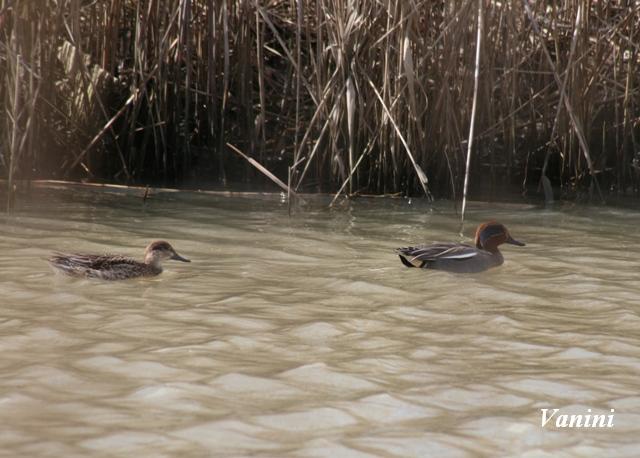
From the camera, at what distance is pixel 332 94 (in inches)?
357

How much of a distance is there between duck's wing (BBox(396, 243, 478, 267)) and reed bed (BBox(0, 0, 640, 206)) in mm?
1370

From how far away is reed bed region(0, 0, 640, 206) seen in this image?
28.7 ft

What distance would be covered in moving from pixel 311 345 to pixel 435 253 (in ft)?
6.40

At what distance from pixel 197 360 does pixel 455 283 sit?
2338 mm

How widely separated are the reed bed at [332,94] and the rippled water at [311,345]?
3.19 feet

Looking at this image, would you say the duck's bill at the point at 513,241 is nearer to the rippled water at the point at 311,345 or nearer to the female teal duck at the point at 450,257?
the rippled water at the point at 311,345

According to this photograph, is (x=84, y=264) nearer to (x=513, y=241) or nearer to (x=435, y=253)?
(x=435, y=253)

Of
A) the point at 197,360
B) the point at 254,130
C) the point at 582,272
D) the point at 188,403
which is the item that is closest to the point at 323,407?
the point at 188,403

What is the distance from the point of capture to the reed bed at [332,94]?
873cm

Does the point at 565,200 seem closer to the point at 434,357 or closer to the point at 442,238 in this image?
the point at 442,238

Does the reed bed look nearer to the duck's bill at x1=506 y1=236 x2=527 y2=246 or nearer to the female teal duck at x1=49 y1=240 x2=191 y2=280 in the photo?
the duck's bill at x1=506 y1=236 x2=527 y2=246

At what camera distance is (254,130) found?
32.8 feet
